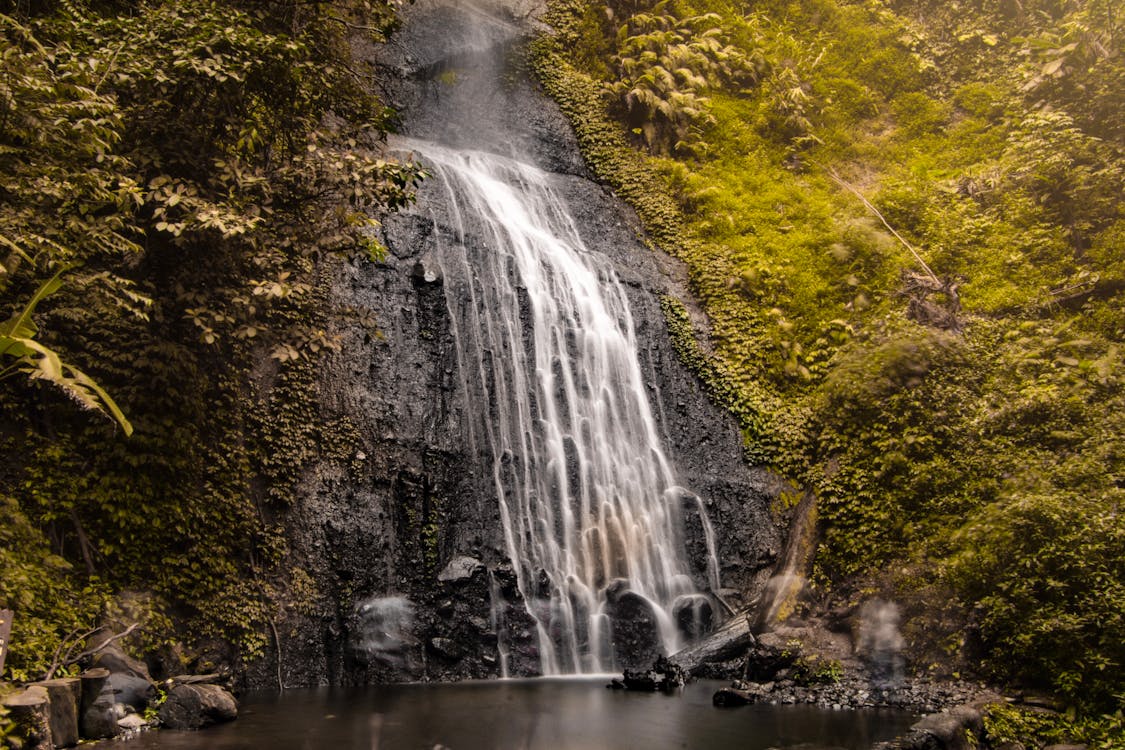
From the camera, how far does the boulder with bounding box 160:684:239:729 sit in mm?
6973

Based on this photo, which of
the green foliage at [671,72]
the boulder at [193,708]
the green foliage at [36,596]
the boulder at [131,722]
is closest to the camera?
the green foliage at [36,596]

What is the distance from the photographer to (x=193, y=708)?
23.2ft

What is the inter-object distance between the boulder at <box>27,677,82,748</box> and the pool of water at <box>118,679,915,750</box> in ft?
1.64

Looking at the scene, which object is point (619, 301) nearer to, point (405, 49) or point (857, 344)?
point (857, 344)

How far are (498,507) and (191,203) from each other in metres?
5.70

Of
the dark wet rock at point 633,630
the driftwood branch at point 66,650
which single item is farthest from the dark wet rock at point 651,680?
the driftwood branch at point 66,650

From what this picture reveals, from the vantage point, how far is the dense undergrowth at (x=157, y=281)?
23.0 feet

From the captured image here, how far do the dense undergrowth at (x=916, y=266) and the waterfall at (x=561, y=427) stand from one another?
6.40ft

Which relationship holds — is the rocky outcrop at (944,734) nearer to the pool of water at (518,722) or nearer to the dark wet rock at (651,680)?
the pool of water at (518,722)

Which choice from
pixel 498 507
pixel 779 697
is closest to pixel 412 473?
pixel 498 507

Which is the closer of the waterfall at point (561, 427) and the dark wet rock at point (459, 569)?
the dark wet rock at point (459, 569)

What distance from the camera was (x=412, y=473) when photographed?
34.2ft

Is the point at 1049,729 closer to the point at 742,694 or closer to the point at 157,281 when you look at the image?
the point at 742,694

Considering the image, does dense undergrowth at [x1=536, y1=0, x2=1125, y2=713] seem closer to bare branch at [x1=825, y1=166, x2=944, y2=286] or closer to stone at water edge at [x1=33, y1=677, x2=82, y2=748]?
bare branch at [x1=825, y1=166, x2=944, y2=286]
